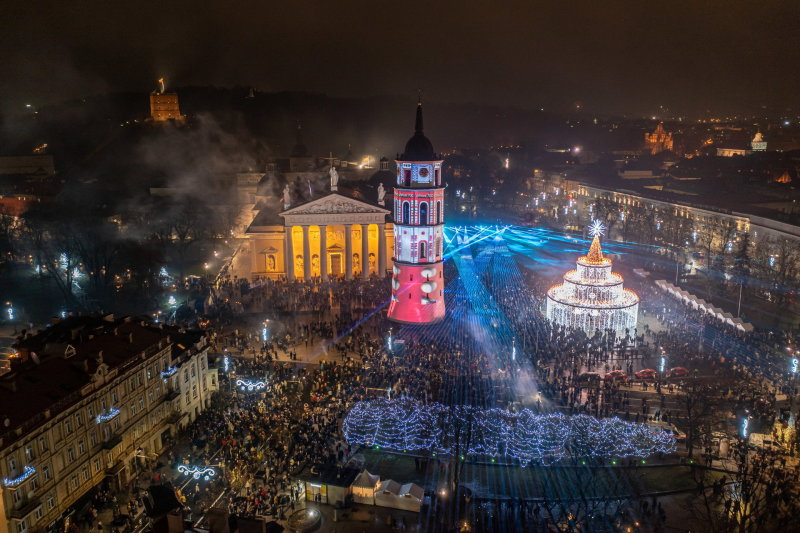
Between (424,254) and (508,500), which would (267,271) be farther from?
(508,500)

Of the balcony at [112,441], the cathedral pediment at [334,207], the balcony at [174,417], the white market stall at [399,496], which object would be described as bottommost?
the white market stall at [399,496]

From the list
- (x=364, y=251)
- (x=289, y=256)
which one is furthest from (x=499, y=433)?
(x=289, y=256)

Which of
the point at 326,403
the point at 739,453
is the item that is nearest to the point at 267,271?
the point at 326,403

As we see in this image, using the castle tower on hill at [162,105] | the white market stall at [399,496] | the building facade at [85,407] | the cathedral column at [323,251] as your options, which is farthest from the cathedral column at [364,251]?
the castle tower on hill at [162,105]

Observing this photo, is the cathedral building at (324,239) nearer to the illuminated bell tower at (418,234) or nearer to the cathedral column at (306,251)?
the cathedral column at (306,251)

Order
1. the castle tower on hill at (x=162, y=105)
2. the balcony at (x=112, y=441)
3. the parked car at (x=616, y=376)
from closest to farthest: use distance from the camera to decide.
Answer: the balcony at (x=112, y=441)
the parked car at (x=616, y=376)
the castle tower on hill at (x=162, y=105)

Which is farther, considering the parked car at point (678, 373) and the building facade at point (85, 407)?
the parked car at point (678, 373)

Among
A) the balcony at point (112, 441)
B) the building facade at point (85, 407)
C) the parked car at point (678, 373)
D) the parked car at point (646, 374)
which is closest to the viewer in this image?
the building facade at point (85, 407)

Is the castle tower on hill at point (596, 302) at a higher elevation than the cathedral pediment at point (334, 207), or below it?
below
